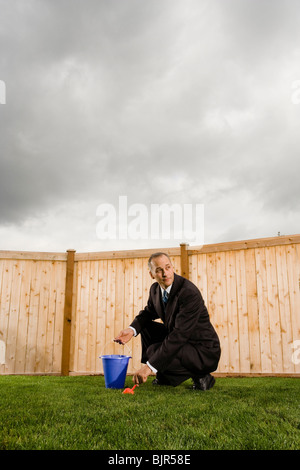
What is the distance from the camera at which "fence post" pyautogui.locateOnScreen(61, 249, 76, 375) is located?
571 centimetres

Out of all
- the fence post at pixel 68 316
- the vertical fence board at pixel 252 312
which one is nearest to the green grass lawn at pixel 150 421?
the vertical fence board at pixel 252 312

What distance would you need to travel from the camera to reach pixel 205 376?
3434 millimetres

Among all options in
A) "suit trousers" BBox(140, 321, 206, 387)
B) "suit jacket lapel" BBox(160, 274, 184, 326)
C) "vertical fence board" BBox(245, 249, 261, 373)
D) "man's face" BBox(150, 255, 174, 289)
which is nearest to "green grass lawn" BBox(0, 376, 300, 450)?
"suit trousers" BBox(140, 321, 206, 387)

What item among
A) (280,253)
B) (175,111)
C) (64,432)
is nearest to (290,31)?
(175,111)

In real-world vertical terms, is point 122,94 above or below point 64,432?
above

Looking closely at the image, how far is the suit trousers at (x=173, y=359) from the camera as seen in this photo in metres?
3.26

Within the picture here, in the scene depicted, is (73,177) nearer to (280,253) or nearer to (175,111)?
(175,111)

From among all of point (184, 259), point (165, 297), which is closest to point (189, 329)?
point (165, 297)

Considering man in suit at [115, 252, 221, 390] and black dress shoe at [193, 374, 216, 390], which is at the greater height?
man in suit at [115, 252, 221, 390]

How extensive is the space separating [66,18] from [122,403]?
530cm

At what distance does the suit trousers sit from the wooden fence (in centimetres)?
190

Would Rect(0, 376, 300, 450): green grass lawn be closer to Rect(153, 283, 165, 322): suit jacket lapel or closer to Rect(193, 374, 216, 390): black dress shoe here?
Rect(193, 374, 216, 390): black dress shoe

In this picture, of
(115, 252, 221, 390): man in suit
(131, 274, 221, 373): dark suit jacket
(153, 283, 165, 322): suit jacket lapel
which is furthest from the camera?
(153, 283, 165, 322): suit jacket lapel

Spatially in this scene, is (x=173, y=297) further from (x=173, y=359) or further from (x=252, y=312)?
(x=252, y=312)
